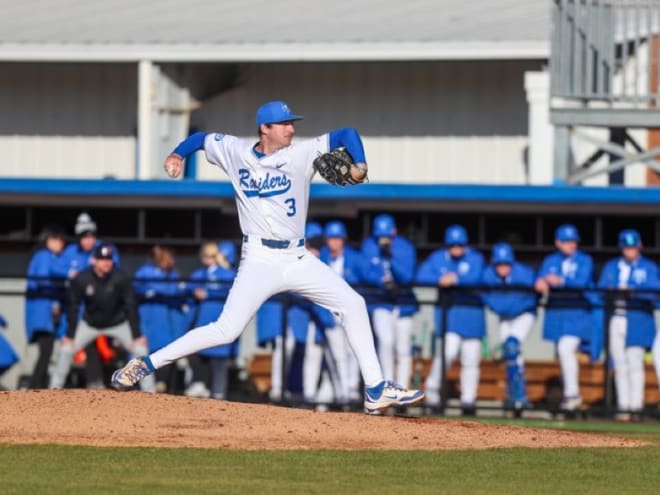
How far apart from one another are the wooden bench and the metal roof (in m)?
4.42

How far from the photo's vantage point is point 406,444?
33.7 feet

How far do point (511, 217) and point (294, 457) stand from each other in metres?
9.25

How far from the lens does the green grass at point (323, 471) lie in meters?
8.53

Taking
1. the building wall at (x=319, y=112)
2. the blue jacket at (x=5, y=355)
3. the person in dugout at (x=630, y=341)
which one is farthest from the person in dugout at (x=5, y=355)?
the building wall at (x=319, y=112)

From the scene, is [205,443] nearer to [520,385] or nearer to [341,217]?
[520,385]

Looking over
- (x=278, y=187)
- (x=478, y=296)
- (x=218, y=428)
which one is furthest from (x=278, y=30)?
(x=218, y=428)

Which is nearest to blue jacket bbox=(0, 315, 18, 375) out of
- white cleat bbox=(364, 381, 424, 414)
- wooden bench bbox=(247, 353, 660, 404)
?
wooden bench bbox=(247, 353, 660, 404)

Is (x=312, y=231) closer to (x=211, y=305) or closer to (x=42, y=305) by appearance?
(x=211, y=305)

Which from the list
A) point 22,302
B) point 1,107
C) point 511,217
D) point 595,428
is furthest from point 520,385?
point 1,107

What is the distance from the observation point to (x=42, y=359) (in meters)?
16.2

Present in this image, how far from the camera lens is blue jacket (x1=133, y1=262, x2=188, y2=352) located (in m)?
16.1

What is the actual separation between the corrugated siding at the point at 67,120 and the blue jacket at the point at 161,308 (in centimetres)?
574

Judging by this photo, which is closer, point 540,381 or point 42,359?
point 540,381

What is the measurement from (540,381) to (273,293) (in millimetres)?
5870
